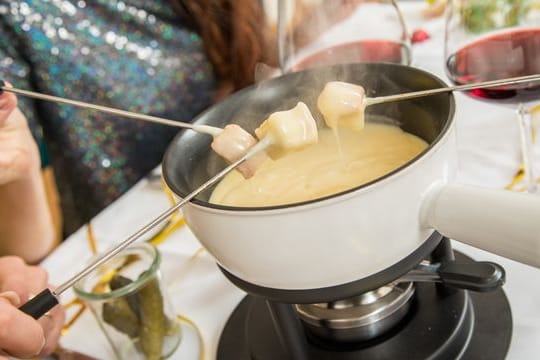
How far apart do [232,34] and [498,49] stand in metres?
0.86

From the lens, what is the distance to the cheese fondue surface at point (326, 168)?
57 centimetres

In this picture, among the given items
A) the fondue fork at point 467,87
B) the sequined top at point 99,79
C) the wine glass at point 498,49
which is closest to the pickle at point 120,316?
the fondue fork at point 467,87

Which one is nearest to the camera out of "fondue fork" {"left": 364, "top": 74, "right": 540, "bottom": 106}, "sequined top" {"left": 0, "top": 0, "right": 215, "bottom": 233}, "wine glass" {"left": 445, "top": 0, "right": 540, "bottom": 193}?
"fondue fork" {"left": 364, "top": 74, "right": 540, "bottom": 106}

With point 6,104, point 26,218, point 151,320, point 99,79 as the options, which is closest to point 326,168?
point 151,320

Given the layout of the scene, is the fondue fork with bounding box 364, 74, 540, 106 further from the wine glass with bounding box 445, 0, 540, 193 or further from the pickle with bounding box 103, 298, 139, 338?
the pickle with bounding box 103, 298, 139, 338

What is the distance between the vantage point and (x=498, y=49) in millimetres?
763

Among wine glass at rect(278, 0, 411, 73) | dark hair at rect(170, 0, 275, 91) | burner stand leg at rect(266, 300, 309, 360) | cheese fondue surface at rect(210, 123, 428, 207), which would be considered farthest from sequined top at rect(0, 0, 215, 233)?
burner stand leg at rect(266, 300, 309, 360)

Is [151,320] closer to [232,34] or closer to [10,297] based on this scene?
[10,297]

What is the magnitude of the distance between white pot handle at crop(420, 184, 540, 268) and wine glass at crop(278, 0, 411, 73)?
1.86 ft

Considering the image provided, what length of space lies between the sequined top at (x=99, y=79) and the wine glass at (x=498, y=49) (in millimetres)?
853

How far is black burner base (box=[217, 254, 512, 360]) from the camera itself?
57cm

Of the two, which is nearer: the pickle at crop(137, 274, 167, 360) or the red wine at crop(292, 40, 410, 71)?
the pickle at crop(137, 274, 167, 360)

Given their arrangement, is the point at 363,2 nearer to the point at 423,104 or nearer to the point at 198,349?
the point at 423,104

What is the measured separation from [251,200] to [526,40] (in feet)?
Answer: 1.37
